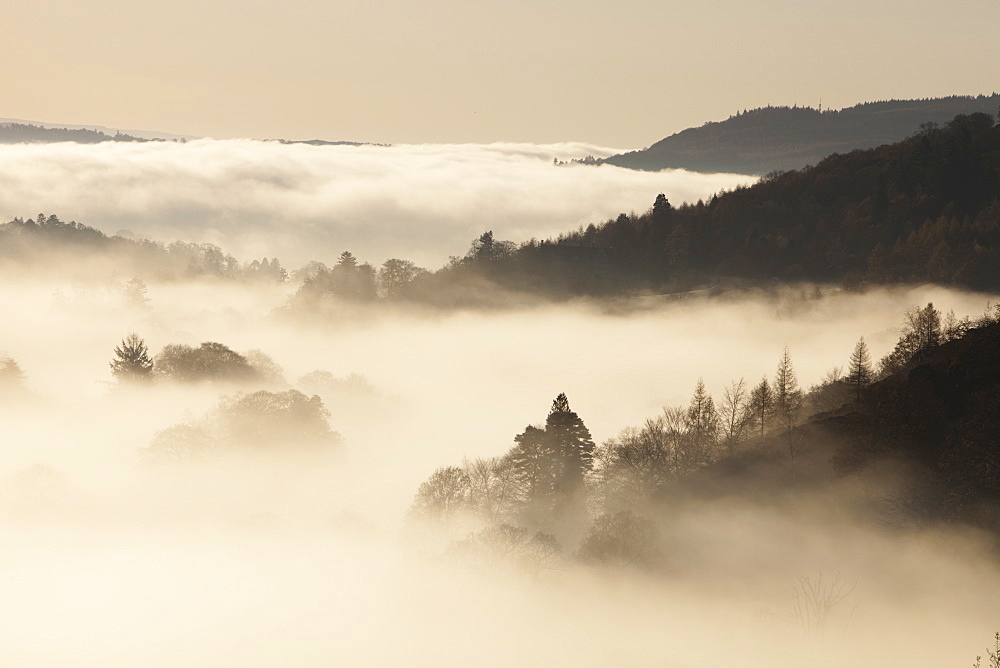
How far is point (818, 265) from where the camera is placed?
5566 inches

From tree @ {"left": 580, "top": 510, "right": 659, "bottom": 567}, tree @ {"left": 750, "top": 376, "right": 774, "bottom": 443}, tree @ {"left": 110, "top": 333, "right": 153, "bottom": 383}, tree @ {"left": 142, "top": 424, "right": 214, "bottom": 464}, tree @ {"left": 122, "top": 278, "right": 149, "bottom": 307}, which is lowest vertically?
tree @ {"left": 580, "top": 510, "right": 659, "bottom": 567}

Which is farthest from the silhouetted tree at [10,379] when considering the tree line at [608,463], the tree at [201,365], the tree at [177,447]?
the tree line at [608,463]

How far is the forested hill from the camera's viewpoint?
422 ft

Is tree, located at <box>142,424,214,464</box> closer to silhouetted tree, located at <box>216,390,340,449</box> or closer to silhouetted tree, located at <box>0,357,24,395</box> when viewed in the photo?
silhouetted tree, located at <box>216,390,340,449</box>

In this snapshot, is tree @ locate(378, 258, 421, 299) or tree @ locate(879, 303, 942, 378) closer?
tree @ locate(879, 303, 942, 378)

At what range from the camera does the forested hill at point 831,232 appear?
128750 mm

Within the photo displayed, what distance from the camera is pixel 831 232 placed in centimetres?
14425

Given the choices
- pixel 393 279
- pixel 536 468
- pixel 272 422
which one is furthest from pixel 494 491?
pixel 393 279

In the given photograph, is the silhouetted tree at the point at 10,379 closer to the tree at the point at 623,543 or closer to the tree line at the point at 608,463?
the tree line at the point at 608,463

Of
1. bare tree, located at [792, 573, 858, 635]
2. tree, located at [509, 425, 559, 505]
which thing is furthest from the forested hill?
bare tree, located at [792, 573, 858, 635]

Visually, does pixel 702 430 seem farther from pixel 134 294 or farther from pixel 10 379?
pixel 134 294

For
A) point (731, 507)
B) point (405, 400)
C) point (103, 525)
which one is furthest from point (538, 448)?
point (405, 400)

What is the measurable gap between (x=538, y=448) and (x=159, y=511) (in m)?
35.8

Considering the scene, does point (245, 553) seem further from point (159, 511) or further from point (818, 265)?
point (818, 265)
